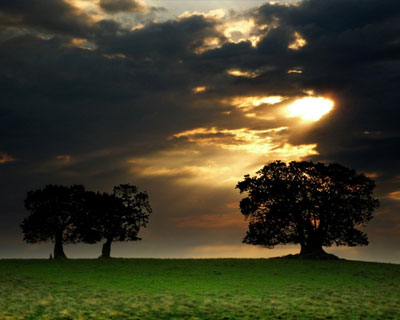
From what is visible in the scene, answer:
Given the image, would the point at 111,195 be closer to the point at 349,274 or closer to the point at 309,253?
the point at 309,253

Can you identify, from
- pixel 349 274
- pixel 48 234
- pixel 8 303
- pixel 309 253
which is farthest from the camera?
pixel 48 234

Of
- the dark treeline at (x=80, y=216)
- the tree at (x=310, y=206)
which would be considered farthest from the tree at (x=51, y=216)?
the tree at (x=310, y=206)

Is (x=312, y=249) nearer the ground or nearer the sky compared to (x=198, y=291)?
nearer the sky

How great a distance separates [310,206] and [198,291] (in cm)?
3764

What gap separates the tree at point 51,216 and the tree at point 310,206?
25.0 metres

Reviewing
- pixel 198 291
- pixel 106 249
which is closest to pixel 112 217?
pixel 106 249

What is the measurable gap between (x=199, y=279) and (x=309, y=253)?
28583 millimetres

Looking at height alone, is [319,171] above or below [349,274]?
above

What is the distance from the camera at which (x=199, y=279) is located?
148ft

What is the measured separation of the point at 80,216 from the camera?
244ft

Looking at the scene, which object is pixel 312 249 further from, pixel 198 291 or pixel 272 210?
pixel 198 291

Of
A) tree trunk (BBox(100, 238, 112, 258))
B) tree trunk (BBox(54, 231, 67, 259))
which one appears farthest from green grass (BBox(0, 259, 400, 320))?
tree trunk (BBox(54, 231, 67, 259))

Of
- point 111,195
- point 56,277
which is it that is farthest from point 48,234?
point 56,277

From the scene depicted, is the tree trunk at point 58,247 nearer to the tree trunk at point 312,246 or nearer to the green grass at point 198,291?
the green grass at point 198,291
